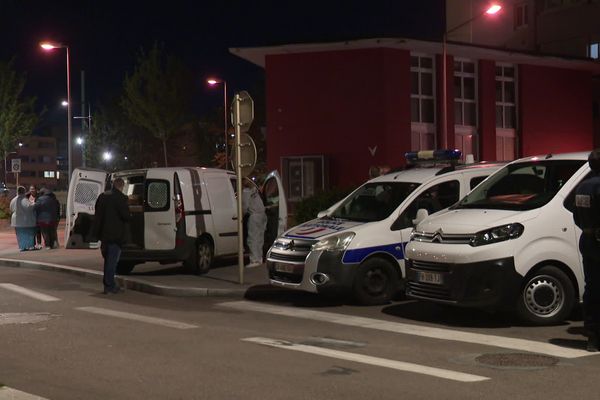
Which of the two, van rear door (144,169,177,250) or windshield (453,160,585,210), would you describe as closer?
windshield (453,160,585,210)

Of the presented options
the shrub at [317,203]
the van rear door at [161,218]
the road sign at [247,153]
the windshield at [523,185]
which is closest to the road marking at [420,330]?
the windshield at [523,185]

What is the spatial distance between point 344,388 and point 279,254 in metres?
5.19

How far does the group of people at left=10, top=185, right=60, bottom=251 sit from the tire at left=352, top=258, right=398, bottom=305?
12.7 meters

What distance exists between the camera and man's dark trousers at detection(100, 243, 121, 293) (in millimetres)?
12492

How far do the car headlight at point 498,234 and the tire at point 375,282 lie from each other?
2262 millimetres

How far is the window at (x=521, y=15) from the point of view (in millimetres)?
48781

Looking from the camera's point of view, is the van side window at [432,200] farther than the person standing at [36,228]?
No

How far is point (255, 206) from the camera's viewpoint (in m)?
15.1

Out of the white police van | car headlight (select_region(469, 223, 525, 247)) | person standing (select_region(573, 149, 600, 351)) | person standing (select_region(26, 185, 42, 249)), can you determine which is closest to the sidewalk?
person standing (select_region(26, 185, 42, 249))

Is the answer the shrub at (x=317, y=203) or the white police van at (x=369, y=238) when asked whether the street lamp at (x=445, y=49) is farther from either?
the white police van at (x=369, y=238)

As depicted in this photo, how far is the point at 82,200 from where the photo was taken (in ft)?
51.8

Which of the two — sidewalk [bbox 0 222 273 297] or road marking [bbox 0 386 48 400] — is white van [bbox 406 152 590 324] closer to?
sidewalk [bbox 0 222 273 297]

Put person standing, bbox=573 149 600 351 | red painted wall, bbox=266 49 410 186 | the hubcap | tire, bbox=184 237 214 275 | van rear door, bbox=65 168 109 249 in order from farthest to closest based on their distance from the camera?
1. red painted wall, bbox=266 49 410 186
2. van rear door, bbox=65 168 109 249
3. tire, bbox=184 237 214 275
4. the hubcap
5. person standing, bbox=573 149 600 351

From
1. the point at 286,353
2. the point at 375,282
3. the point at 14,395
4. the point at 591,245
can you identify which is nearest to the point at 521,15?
the point at 375,282
